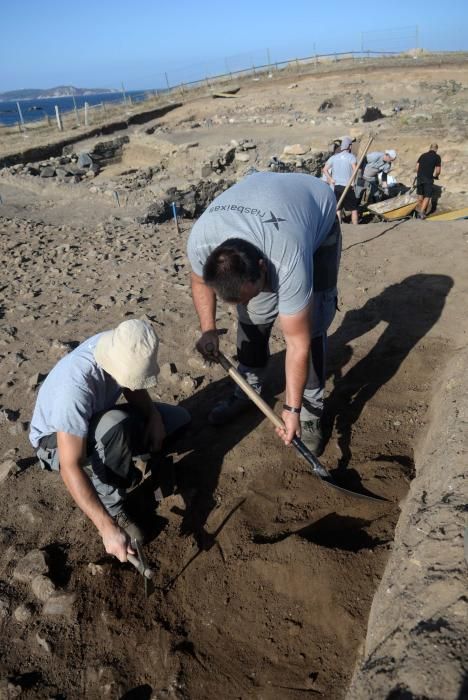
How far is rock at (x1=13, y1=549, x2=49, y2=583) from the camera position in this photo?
2.31 m

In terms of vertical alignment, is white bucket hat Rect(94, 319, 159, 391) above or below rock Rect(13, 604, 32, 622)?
above

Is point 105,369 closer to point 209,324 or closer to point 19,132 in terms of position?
point 209,324

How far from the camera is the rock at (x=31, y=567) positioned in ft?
7.57

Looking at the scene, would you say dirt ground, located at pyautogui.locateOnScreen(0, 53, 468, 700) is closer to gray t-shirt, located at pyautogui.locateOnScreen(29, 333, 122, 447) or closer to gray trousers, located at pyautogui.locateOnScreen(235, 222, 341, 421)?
gray trousers, located at pyautogui.locateOnScreen(235, 222, 341, 421)

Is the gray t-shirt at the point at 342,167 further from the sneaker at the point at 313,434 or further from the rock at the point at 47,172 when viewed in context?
the rock at the point at 47,172

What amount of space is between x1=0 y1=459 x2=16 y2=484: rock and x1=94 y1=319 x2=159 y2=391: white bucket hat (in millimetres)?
1192

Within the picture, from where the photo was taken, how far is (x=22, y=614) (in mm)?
2168

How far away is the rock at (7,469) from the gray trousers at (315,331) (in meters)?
1.48

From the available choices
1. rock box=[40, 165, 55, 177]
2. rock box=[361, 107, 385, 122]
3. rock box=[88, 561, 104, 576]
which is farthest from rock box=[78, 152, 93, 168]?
rock box=[88, 561, 104, 576]

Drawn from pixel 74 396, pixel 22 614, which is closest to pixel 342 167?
pixel 74 396

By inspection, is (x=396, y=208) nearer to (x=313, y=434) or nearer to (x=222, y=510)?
(x=313, y=434)

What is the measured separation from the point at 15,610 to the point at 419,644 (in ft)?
5.53

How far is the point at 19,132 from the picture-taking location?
24.3m

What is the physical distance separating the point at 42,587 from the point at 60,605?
12 cm
